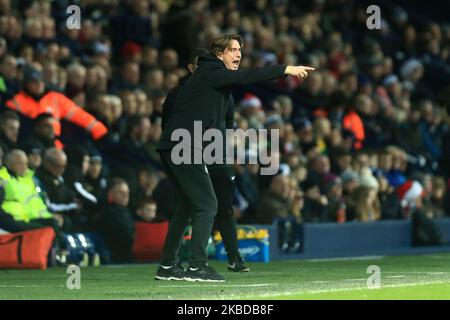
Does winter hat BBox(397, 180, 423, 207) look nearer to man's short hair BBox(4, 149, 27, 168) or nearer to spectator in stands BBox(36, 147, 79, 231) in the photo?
spectator in stands BBox(36, 147, 79, 231)

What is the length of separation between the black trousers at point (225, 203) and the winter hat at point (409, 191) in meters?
7.18

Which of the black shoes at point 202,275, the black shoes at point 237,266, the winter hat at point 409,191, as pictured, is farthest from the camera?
the winter hat at point 409,191

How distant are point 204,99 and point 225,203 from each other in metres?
2.16

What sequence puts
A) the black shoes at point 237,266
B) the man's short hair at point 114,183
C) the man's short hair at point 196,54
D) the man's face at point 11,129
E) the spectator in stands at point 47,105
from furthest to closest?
the spectator in stands at point 47,105 → the man's short hair at point 114,183 → the man's face at point 11,129 → the black shoes at point 237,266 → the man's short hair at point 196,54

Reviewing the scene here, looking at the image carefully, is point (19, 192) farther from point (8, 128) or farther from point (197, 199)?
point (197, 199)

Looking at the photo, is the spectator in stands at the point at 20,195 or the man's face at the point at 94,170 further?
the man's face at the point at 94,170

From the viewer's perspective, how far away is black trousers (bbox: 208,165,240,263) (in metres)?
13.8

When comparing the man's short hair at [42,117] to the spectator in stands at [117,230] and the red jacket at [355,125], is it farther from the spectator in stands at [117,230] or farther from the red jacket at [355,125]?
the red jacket at [355,125]

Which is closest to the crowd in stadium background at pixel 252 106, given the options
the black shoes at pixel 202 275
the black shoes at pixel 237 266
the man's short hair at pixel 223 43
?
the black shoes at pixel 237 266

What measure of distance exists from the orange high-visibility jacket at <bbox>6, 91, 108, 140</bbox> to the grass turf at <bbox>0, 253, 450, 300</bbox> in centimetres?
267

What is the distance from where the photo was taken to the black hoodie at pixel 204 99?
1195cm

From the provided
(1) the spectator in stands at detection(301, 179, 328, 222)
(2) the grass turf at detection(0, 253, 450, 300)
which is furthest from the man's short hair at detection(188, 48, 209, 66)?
(1) the spectator in stands at detection(301, 179, 328, 222)
